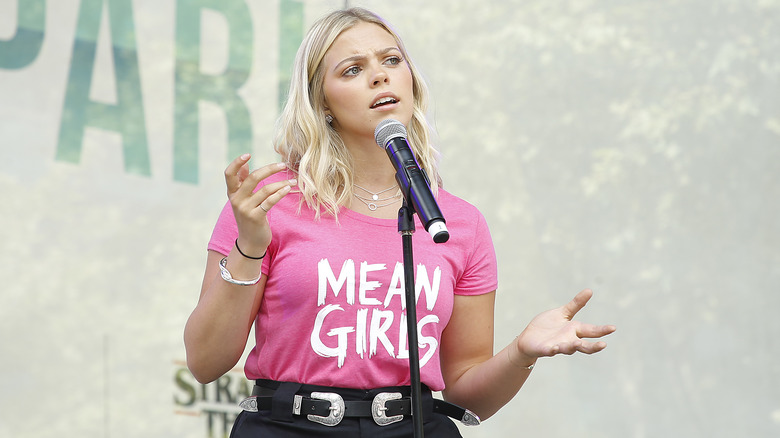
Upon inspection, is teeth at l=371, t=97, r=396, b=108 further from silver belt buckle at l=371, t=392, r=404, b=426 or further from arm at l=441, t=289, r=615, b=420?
silver belt buckle at l=371, t=392, r=404, b=426

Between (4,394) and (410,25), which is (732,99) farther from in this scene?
(4,394)

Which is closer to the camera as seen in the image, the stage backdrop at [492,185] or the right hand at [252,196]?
the right hand at [252,196]

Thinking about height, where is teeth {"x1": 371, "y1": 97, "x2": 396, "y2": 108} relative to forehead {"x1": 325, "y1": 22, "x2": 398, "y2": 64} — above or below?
below

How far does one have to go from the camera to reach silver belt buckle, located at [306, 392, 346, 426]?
1.47 metres

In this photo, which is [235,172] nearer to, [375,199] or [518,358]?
[375,199]

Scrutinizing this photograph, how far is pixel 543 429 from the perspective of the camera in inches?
129

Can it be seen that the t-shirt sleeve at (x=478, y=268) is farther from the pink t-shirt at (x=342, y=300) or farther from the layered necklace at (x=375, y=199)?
the layered necklace at (x=375, y=199)

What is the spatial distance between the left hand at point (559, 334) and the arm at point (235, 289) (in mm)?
501

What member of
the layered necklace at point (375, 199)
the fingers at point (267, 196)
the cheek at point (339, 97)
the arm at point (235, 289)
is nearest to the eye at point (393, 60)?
the cheek at point (339, 97)

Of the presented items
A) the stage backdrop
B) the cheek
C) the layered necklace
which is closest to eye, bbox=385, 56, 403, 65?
the cheek

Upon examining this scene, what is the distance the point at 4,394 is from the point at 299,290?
1340 mm

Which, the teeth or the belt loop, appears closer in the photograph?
the belt loop

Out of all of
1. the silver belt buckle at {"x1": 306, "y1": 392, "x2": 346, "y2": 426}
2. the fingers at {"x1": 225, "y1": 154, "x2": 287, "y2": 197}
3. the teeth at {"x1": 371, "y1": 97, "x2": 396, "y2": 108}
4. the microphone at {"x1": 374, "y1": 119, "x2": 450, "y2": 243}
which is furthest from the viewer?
the teeth at {"x1": 371, "y1": 97, "x2": 396, "y2": 108}

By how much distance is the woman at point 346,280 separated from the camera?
1488mm
